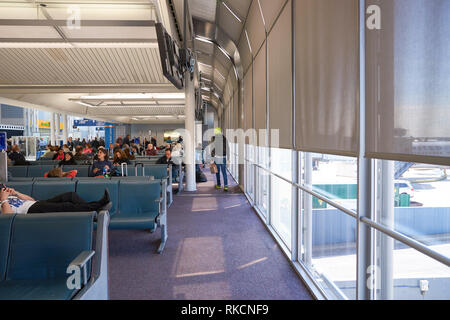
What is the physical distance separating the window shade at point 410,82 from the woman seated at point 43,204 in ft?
11.0

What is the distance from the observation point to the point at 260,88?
20.8 ft

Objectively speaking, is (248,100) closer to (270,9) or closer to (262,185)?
(262,185)

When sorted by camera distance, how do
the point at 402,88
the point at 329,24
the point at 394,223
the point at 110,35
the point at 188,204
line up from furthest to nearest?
the point at 188,204
the point at 110,35
the point at 329,24
the point at 394,223
the point at 402,88

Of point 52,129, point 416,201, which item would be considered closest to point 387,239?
point 416,201

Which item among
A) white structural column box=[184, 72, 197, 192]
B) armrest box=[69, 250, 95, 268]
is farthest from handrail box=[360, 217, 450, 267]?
white structural column box=[184, 72, 197, 192]

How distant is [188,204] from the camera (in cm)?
798

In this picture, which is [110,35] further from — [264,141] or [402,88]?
A: [402,88]

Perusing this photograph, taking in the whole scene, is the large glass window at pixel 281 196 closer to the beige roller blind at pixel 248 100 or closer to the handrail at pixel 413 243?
the beige roller blind at pixel 248 100

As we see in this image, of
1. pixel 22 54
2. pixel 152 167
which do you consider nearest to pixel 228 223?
pixel 152 167

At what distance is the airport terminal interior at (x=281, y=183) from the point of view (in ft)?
5.74

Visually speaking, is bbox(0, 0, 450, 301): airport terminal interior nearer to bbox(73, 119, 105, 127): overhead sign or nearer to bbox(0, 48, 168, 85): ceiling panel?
bbox(0, 48, 168, 85): ceiling panel

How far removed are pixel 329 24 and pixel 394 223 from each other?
1745 mm

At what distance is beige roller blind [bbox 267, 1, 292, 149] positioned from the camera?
410cm

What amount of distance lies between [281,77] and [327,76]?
5.69 feet
